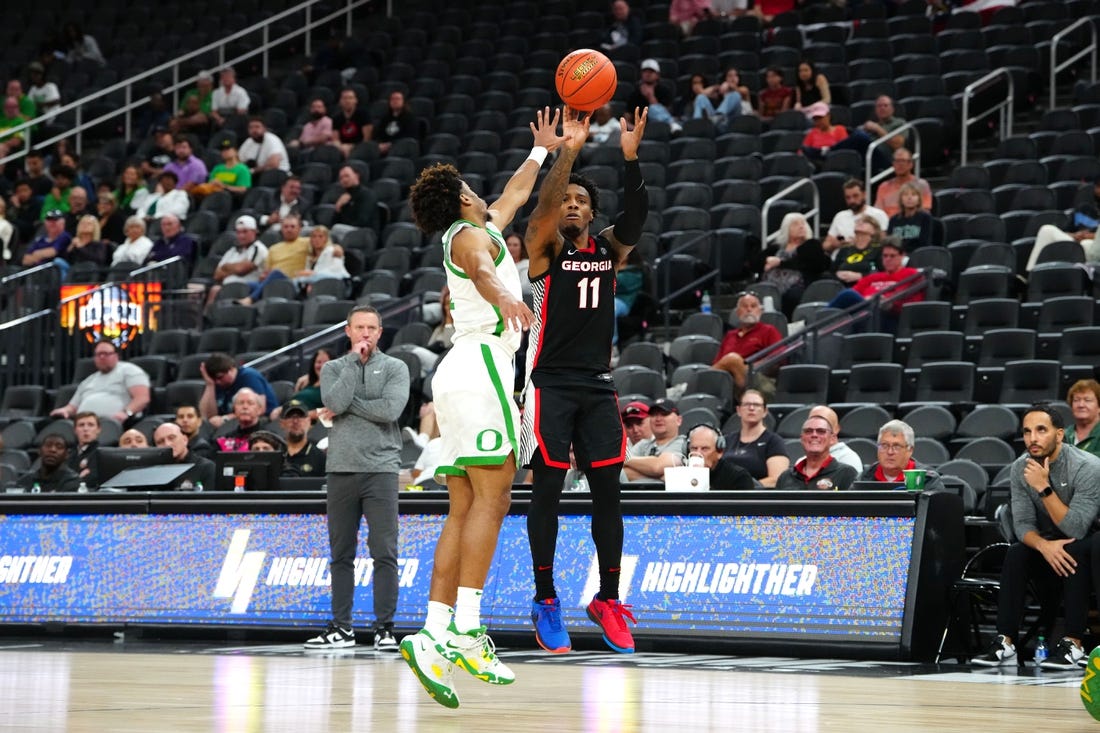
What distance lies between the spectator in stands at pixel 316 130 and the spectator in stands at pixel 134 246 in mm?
2924

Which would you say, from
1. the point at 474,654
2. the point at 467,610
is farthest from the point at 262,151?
the point at 474,654

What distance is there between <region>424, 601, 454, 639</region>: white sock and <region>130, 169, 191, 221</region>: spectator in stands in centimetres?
1375

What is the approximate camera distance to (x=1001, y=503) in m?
10.1

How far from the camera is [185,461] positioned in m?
11.9

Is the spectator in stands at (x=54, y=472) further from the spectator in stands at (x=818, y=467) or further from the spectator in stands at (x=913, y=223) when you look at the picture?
the spectator in stands at (x=913, y=223)

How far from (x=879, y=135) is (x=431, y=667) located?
12061 millimetres

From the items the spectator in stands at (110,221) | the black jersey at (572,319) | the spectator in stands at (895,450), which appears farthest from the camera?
Result: the spectator in stands at (110,221)

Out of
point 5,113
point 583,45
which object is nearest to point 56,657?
point 583,45

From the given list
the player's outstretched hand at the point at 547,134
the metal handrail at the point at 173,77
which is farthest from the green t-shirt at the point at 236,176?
the player's outstretched hand at the point at 547,134

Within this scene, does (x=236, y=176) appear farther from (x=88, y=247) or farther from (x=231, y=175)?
(x=88, y=247)

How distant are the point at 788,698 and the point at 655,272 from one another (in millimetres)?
9299

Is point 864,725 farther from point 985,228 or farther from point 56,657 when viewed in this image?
point 985,228

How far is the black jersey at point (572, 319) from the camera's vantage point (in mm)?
6648

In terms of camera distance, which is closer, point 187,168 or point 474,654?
point 474,654
